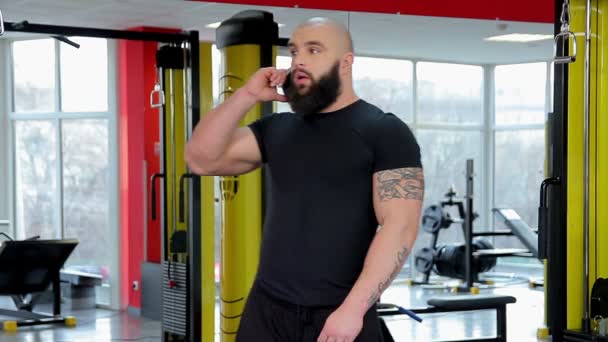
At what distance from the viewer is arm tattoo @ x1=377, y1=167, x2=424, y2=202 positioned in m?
1.90

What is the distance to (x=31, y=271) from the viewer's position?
24.7ft

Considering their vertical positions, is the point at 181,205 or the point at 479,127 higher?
the point at 479,127

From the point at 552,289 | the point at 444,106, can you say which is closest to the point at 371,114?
the point at 552,289

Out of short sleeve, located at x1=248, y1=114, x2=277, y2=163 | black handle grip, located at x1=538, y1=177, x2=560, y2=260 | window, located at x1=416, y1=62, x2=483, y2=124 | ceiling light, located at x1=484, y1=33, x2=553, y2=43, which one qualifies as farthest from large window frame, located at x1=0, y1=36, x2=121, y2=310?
short sleeve, located at x1=248, y1=114, x2=277, y2=163

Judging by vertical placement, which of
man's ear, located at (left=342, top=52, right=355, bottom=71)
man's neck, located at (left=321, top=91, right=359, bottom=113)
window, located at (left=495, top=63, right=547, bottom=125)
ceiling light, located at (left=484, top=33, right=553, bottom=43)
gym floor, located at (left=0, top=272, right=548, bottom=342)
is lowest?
gym floor, located at (left=0, top=272, right=548, bottom=342)

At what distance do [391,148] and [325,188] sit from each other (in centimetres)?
16

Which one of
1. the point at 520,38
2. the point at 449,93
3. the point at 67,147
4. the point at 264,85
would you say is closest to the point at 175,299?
the point at 264,85

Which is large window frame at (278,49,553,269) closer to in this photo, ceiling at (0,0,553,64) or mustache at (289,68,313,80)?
ceiling at (0,0,553,64)

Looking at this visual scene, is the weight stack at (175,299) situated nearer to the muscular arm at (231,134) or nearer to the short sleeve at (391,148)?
the muscular arm at (231,134)

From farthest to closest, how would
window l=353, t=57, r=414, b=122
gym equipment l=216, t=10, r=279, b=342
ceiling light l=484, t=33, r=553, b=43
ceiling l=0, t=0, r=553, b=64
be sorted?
window l=353, t=57, r=414, b=122
ceiling light l=484, t=33, r=553, b=43
ceiling l=0, t=0, r=553, b=64
gym equipment l=216, t=10, r=279, b=342

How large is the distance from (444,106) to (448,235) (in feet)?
5.14

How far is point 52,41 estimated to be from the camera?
902 cm

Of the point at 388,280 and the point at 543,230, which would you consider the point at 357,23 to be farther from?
the point at 388,280

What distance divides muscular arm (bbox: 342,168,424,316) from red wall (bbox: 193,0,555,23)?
108 inches
